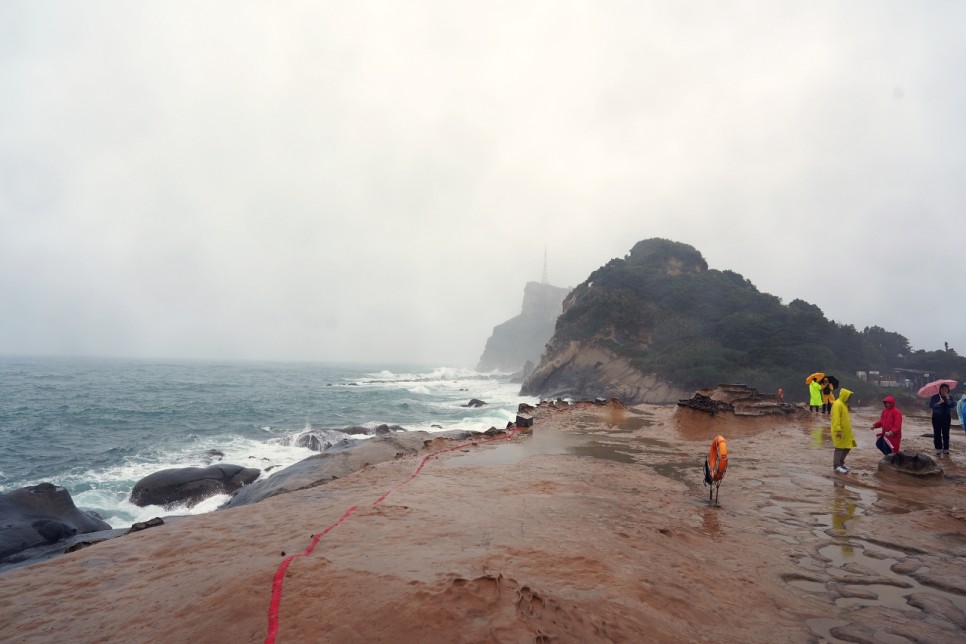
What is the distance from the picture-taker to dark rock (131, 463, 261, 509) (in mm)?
12070

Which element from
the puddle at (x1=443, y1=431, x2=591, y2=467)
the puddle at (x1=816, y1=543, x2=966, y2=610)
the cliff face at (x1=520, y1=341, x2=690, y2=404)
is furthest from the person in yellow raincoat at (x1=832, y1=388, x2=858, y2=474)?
the cliff face at (x1=520, y1=341, x2=690, y2=404)

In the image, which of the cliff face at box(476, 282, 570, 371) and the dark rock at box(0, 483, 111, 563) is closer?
the dark rock at box(0, 483, 111, 563)

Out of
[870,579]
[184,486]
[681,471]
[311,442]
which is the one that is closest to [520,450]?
[681,471]

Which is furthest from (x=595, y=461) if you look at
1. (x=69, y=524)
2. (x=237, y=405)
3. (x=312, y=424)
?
(x=237, y=405)

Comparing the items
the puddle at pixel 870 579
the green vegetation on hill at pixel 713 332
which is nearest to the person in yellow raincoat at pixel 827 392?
the puddle at pixel 870 579

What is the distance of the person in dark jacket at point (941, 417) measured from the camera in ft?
29.5

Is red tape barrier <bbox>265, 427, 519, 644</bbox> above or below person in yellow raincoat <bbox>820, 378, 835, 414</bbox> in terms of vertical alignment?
below

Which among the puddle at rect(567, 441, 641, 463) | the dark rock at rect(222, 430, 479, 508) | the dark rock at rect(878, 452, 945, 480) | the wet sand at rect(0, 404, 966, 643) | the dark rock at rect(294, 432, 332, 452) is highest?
the dark rock at rect(878, 452, 945, 480)

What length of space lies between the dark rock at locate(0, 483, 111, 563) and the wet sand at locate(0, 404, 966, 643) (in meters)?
4.66

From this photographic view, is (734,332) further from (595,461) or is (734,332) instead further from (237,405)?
(237,405)

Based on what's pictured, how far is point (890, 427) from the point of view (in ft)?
26.8

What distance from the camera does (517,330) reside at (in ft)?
404

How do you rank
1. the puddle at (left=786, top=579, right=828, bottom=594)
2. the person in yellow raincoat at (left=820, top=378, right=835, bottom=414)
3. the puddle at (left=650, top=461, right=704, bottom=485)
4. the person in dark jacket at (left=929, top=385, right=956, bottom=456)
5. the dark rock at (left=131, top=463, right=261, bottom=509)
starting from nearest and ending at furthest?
the puddle at (left=786, top=579, right=828, bottom=594) → the puddle at (left=650, top=461, right=704, bottom=485) → the person in dark jacket at (left=929, top=385, right=956, bottom=456) → the dark rock at (left=131, top=463, right=261, bottom=509) → the person in yellow raincoat at (left=820, top=378, right=835, bottom=414)

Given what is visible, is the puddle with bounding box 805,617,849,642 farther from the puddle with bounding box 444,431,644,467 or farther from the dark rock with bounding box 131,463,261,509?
the dark rock with bounding box 131,463,261,509
